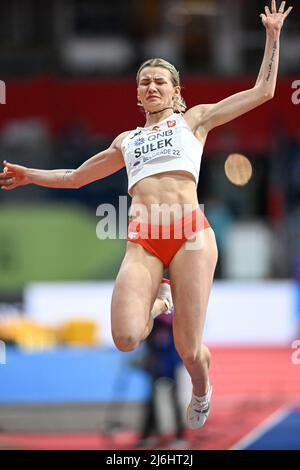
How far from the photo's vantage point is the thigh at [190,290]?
6.20 meters

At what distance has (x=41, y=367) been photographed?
11391 millimetres

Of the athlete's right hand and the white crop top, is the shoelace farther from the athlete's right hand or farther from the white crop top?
the athlete's right hand

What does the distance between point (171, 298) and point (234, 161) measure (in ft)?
3.32

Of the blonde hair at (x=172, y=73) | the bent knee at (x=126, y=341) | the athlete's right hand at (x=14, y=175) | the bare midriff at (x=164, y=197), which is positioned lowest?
the bent knee at (x=126, y=341)

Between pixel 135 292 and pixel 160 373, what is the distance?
171 inches

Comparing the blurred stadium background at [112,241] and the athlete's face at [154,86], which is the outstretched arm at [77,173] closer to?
the athlete's face at [154,86]

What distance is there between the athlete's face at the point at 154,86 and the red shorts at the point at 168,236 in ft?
2.10

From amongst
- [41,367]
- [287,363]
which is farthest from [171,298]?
[287,363]

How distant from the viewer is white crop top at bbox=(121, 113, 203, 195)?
6281 millimetres

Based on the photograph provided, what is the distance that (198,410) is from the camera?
669 cm

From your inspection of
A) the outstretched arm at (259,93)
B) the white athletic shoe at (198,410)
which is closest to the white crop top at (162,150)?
the outstretched arm at (259,93)

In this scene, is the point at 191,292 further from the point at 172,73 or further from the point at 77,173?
the point at 172,73

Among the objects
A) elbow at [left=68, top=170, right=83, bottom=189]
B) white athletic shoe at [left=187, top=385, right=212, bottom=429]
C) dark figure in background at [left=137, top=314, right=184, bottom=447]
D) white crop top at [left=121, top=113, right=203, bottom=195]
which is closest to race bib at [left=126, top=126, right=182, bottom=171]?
white crop top at [left=121, top=113, right=203, bottom=195]
